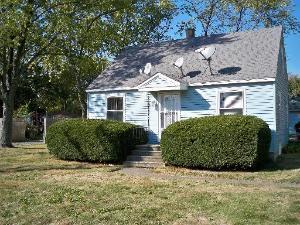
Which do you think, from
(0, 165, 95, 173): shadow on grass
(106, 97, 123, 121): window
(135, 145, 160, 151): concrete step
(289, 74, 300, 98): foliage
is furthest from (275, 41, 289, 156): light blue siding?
(289, 74, 300, 98): foliage

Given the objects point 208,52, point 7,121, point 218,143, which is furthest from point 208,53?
point 7,121

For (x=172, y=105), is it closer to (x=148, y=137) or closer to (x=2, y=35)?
(x=148, y=137)

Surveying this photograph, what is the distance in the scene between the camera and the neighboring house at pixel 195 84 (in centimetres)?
1631

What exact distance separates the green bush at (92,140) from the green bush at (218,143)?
6.62 feet

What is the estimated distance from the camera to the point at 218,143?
14.0 metres

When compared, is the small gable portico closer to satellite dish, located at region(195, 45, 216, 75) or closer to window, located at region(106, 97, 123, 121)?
satellite dish, located at region(195, 45, 216, 75)

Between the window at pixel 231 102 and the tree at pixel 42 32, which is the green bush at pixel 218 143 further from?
the tree at pixel 42 32

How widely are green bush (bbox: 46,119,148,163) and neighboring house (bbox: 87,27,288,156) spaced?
2.04m

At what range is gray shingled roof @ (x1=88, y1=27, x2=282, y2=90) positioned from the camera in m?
→ 16.9

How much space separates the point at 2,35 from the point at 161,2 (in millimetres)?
15018

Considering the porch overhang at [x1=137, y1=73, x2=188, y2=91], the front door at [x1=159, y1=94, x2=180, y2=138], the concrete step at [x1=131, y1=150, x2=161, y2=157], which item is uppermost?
the porch overhang at [x1=137, y1=73, x2=188, y2=91]

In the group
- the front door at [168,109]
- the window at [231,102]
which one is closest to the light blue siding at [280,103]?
the window at [231,102]

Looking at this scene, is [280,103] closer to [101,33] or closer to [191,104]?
[191,104]

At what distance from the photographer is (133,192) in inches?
397
